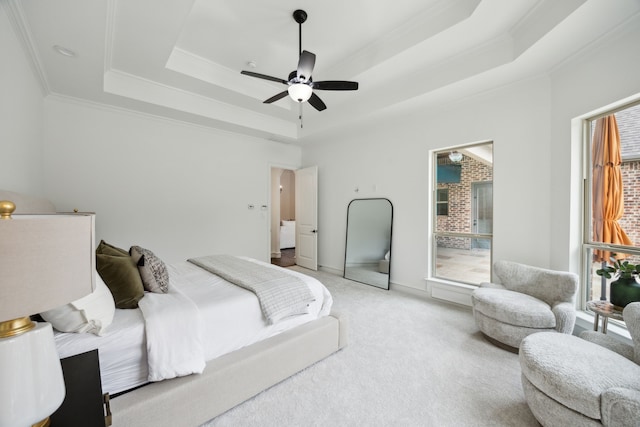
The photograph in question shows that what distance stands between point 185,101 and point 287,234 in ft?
16.7

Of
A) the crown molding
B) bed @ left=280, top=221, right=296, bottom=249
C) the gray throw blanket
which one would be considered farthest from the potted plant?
bed @ left=280, top=221, right=296, bottom=249

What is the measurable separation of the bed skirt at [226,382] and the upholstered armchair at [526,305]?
1481mm

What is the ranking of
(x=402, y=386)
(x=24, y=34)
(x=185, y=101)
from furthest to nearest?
(x=185, y=101), (x=24, y=34), (x=402, y=386)

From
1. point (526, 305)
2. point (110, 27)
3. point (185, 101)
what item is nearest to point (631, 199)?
point (526, 305)

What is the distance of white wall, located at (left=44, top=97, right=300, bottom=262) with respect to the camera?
334cm

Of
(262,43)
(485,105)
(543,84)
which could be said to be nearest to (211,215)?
(262,43)

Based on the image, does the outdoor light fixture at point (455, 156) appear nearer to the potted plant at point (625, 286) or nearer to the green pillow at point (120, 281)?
the potted plant at point (625, 286)

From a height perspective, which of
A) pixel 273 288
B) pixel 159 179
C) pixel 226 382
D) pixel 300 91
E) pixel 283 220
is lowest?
pixel 226 382

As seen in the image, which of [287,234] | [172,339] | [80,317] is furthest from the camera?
[287,234]

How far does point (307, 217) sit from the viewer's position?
5.63 meters

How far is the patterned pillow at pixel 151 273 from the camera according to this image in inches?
75.5

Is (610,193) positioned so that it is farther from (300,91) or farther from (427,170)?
(300,91)

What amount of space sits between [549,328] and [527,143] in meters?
1.96

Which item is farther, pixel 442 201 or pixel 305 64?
pixel 442 201
